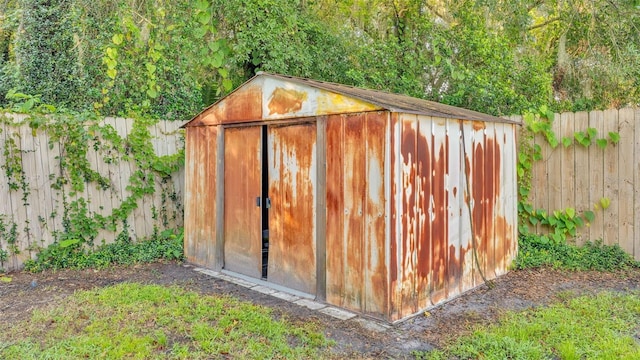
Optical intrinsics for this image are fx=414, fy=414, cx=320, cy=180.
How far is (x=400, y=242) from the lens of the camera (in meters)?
3.61

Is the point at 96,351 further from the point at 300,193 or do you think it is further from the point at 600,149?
the point at 600,149

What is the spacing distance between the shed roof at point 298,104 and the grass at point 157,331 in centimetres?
196

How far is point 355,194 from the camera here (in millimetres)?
3797

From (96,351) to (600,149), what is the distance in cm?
575

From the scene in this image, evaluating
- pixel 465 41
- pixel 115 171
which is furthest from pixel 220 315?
pixel 465 41

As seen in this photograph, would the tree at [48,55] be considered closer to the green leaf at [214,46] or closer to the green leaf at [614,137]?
the green leaf at [214,46]

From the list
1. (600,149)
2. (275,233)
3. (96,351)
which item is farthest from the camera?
(600,149)

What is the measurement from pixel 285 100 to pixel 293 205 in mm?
1120

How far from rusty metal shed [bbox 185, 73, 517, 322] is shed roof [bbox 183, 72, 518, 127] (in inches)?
0.6

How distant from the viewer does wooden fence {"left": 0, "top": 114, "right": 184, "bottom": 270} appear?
4.94m

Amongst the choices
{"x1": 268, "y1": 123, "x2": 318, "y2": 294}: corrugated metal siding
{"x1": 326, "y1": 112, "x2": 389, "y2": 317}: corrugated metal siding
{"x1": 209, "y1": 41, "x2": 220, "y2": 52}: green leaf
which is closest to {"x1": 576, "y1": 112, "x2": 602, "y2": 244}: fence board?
{"x1": 326, "y1": 112, "x2": 389, "y2": 317}: corrugated metal siding

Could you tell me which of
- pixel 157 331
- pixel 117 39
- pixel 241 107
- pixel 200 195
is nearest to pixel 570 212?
pixel 241 107

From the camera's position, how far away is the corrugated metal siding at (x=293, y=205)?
13.9ft

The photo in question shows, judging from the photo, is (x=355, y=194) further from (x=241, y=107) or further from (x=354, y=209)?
(x=241, y=107)
